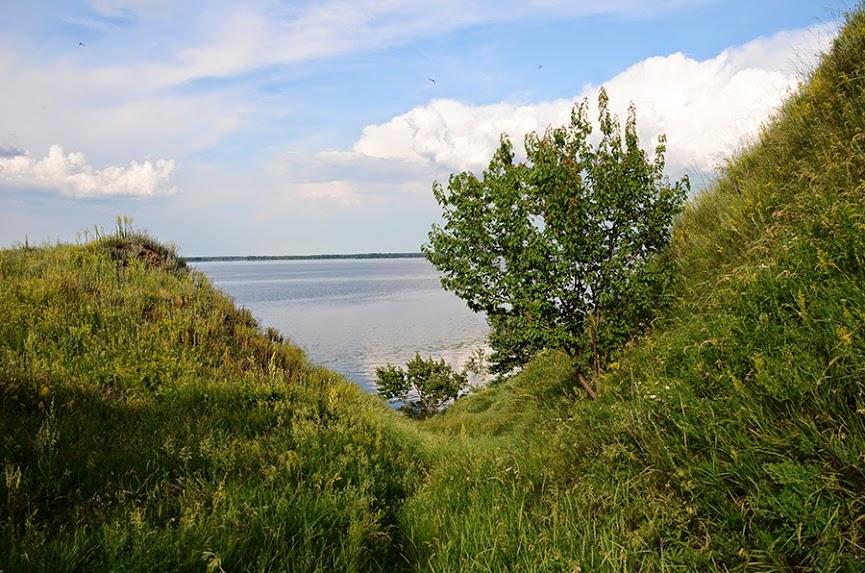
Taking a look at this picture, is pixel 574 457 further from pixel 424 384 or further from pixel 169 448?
pixel 424 384

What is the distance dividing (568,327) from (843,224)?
4880mm

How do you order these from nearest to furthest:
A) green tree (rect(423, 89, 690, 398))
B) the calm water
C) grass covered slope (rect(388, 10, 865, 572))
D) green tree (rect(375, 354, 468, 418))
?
grass covered slope (rect(388, 10, 865, 572)), green tree (rect(423, 89, 690, 398)), green tree (rect(375, 354, 468, 418)), the calm water

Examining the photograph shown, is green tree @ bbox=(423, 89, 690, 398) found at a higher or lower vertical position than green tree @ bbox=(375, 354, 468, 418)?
higher

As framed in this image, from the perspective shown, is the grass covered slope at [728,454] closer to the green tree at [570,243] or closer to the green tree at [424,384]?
the green tree at [570,243]

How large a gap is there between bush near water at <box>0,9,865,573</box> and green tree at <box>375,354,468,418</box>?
33.7 m

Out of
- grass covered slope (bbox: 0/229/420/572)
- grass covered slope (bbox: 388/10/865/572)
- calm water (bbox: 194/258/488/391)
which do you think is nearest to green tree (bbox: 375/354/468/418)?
calm water (bbox: 194/258/488/391)

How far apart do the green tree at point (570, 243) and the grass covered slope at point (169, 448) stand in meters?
2.97

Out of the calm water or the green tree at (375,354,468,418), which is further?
the calm water

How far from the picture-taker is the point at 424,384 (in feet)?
137

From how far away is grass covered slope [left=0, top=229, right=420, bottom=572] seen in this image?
144 inches

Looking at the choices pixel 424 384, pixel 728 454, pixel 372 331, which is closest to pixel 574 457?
pixel 728 454

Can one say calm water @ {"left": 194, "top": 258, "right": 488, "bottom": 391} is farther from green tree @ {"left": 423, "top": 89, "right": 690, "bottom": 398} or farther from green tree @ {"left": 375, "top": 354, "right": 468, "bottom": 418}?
green tree @ {"left": 423, "top": 89, "right": 690, "bottom": 398}

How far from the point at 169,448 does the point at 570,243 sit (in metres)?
6.22

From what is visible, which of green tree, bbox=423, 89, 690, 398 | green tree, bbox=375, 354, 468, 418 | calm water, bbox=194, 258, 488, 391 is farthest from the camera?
calm water, bbox=194, 258, 488, 391
